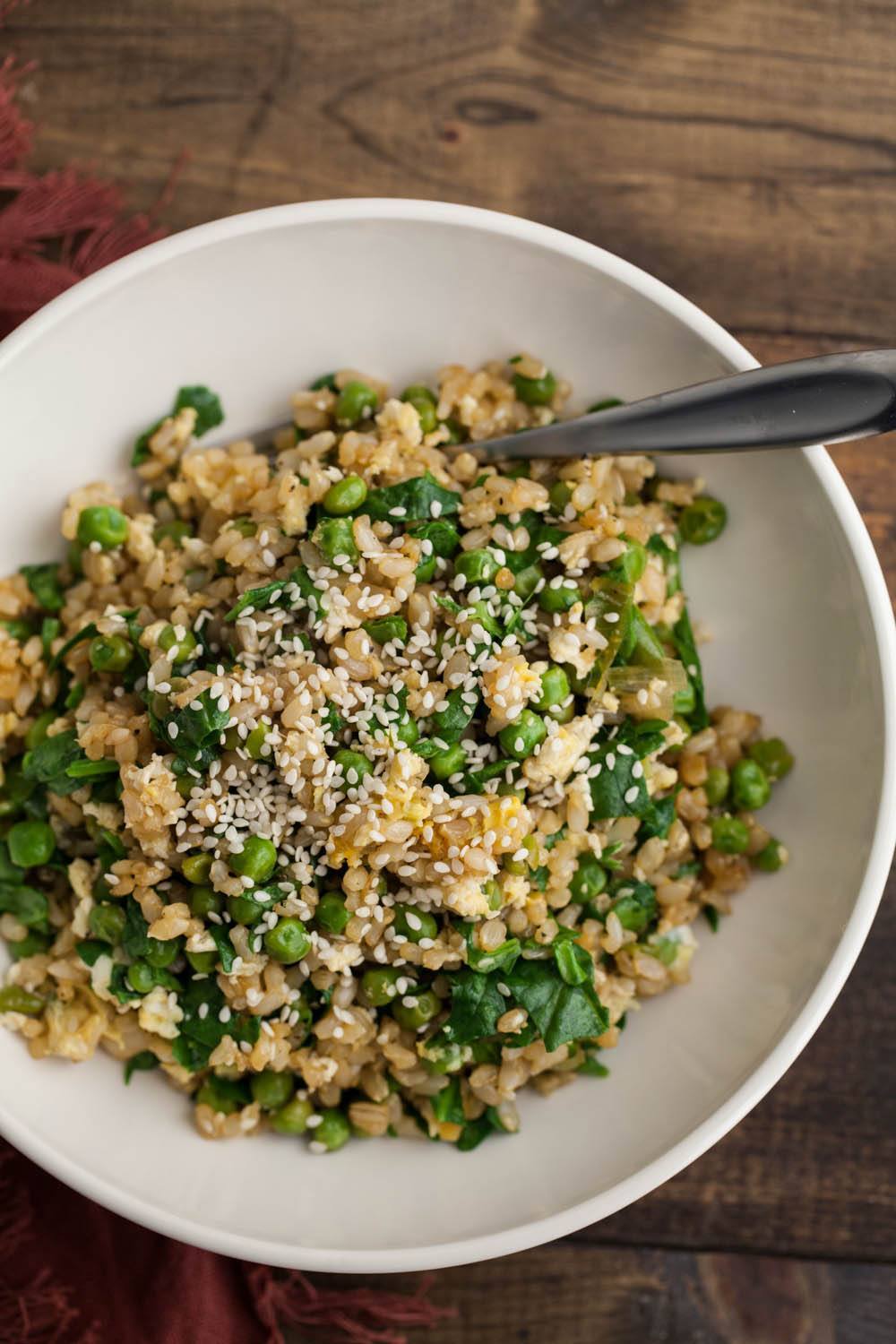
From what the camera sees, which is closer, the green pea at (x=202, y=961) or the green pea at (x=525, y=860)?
the green pea at (x=525, y=860)

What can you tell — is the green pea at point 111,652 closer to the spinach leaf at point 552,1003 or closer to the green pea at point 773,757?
the spinach leaf at point 552,1003

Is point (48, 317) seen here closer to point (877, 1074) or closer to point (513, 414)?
point (513, 414)

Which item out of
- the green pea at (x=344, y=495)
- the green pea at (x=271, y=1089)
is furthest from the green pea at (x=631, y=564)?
the green pea at (x=271, y=1089)

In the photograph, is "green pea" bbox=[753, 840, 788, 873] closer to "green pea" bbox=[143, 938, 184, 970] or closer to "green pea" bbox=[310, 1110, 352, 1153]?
"green pea" bbox=[310, 1110, 352, 1153]

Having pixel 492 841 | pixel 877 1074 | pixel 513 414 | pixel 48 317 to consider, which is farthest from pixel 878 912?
pixel 48 317

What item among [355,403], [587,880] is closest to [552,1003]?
[587,880]

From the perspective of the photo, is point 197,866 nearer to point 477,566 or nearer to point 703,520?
point 477,566

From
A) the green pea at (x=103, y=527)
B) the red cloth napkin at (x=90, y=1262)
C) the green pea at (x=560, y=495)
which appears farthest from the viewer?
the red cloth napkin at (x=90, y=1262)
